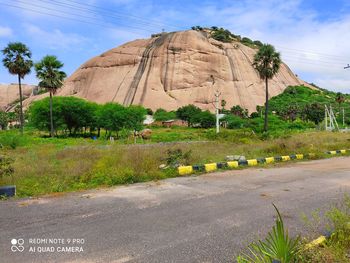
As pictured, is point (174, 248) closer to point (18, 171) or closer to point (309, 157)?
point (18, 171)

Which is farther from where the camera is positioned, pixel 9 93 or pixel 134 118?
pixel 9 93

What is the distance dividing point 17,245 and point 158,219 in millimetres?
2196

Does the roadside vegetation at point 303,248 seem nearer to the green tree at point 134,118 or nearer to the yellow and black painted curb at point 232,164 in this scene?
the yellow and black painted curb at point 232,164

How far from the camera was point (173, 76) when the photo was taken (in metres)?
88.8

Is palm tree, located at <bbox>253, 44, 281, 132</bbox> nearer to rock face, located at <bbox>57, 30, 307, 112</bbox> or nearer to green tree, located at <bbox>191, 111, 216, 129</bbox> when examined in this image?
green tree, located at <bbox>191, 111, 216, 129</bbox>

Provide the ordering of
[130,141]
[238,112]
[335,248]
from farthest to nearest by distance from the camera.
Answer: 1. [238,112]
2. [130,141]
3. [335,248]

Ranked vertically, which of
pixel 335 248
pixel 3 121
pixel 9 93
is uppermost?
pixel 9 93

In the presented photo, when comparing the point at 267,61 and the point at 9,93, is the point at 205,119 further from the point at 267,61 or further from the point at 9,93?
the point at 9,93

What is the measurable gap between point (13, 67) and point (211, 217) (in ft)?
136

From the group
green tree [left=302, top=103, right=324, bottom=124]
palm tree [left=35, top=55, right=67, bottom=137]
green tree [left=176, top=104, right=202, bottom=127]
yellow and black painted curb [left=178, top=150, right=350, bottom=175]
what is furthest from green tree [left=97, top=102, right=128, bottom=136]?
green tree [left=302, top=103, right=324, bottom=124]

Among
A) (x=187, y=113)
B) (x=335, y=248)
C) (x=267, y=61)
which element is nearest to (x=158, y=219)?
(x=335, y=248)

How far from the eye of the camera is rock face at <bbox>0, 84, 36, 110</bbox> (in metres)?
126

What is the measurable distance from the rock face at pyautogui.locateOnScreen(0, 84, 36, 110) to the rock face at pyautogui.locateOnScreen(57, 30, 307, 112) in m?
41.0

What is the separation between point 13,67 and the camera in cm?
3988
